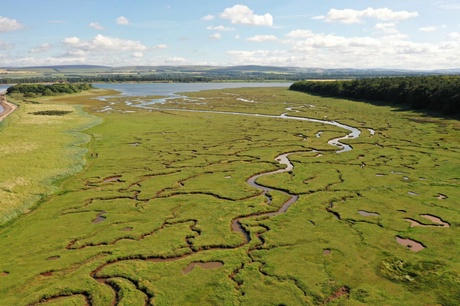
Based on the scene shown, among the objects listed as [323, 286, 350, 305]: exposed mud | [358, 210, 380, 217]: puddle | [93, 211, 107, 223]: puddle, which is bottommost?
[323, 286, 350, 305]: exposed mud

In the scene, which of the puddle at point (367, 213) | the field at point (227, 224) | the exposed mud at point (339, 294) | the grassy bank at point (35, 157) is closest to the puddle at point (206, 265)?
the field at point (227, 224)

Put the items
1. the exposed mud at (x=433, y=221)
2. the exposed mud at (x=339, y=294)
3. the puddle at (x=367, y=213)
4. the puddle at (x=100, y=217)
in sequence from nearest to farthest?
the exposed mud at (x=339, y=294)
the exposed mud at (x=433, y=221)
the puddle at (x=100, y=217)
the puddle at (x=367, y=213)

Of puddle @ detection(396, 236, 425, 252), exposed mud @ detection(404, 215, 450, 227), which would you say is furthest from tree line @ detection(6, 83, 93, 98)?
puddle @ detection(396, 236, 425, 252)

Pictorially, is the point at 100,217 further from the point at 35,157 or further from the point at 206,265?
the point at 35,157

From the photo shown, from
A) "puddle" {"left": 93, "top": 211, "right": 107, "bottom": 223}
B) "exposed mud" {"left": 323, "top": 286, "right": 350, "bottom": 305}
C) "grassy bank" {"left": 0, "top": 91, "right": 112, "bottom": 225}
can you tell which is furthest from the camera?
"grassy bank" {"left": 0, "top": 91, "right": 112, "bottom": 225}

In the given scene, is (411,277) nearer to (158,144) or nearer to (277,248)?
(277,248)

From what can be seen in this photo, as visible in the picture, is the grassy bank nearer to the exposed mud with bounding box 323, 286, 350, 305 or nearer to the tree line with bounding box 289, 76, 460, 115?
the exposed mud with bounding box 323, 286, 350, 305

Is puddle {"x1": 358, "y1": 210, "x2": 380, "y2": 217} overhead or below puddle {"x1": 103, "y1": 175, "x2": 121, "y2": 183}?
below

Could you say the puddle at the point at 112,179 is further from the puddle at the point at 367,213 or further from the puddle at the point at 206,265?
the puddle at the point at 367,213
